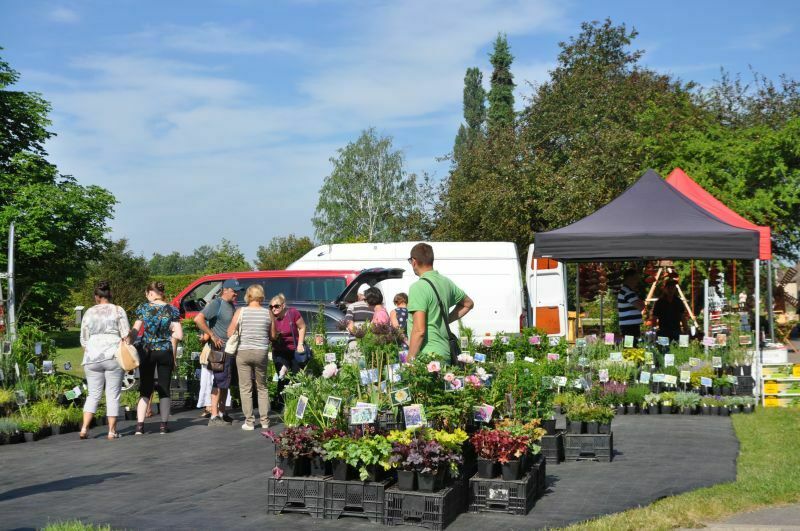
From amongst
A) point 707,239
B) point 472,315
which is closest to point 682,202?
point 707,239

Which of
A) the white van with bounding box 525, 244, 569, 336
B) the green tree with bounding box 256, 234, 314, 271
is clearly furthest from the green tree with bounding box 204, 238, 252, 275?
the white van with bounding box 525, 244, 569, 336

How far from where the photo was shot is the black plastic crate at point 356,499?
6355 mm

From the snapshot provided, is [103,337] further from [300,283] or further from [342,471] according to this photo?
[300,283]

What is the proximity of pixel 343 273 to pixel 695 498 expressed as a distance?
10.3 meters

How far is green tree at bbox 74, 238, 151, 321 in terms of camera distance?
34.2 meters

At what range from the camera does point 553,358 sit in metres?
11.1

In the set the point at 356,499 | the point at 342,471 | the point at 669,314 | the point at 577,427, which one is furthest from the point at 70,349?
the point at 356,499

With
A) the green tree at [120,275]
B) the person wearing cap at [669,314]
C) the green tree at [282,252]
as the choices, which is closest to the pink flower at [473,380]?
the person wearing cap at [669,314]

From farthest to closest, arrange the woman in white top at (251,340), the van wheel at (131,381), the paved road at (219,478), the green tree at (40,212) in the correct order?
the green tree at (40,212) → the van wheel at (131,381) → the woman in white top at (251,340) → the paved road at (219,478)

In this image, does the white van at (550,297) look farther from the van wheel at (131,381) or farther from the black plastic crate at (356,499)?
the black plastic crate at (356,499)

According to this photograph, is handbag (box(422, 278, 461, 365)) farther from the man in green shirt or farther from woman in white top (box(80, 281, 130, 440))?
woman in white top (box(80, 281, 130, 440))

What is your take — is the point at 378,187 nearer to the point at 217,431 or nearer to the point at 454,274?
the point at 454,274

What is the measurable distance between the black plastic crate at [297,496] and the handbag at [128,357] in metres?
4.01

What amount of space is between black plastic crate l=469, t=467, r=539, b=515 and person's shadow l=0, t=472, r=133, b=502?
3.38m
